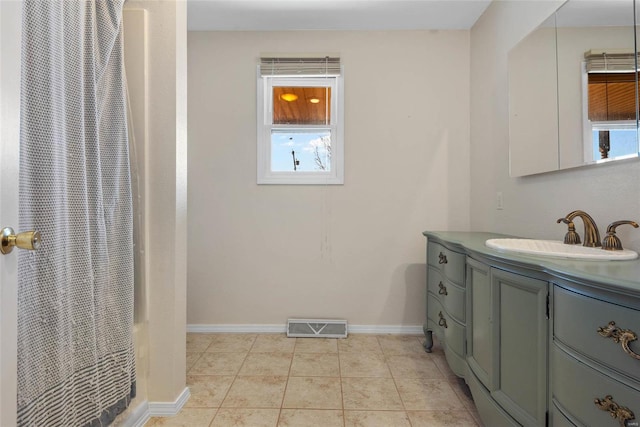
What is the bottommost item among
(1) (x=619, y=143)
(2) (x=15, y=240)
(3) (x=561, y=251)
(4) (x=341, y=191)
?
(3) (x=561, y=251)

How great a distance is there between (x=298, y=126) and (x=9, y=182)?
Answer: 211 centimetres

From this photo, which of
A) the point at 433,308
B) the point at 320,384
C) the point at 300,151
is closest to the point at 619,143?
the point at 433,308

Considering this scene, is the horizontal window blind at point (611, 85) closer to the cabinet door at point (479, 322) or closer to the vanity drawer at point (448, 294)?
the cabinet door at point (479, 322)

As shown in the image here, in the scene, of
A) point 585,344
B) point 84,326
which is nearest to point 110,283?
point 84,326

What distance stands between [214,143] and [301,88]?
33.9 inches

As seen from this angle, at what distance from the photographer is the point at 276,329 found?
2.61m

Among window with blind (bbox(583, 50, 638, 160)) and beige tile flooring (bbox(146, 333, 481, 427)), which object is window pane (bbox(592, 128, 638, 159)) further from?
beige tile flooring (bbox(146, 333, 481, 427))

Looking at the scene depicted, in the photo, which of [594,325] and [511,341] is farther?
[511,341]

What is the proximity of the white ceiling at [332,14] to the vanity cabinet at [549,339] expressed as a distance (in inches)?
72.7

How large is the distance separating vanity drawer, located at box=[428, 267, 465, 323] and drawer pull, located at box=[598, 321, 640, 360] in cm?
84

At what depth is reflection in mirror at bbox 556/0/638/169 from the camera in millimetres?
1234

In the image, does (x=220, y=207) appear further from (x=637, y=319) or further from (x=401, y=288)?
(x=637, y=319)

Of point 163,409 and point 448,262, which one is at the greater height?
point 448,262

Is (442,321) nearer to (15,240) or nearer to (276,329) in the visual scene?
(276,329)
